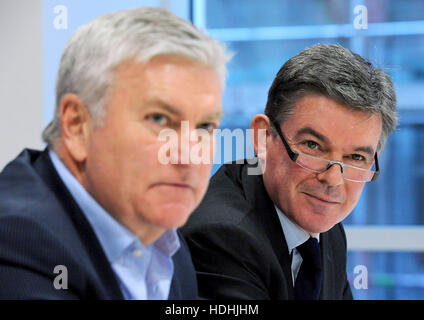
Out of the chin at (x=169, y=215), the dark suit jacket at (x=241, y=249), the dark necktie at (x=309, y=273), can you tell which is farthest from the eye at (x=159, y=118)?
the dark necktie at (x=309, y=273)

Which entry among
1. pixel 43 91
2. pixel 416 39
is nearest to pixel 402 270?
pixel 416 39

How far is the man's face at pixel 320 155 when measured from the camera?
97 cm

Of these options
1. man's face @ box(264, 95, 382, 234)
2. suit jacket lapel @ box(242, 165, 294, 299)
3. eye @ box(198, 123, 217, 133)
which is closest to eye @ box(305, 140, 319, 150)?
man's face @ box(264, 95, 382, 234)

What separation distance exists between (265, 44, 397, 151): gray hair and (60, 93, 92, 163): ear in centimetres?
44

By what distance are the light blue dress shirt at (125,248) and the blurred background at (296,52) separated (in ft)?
1.30

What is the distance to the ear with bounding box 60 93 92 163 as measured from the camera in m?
0.70

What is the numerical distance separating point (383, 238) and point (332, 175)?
111 cm

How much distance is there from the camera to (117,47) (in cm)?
68

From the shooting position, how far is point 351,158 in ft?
3.25

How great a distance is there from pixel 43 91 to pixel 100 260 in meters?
0.75

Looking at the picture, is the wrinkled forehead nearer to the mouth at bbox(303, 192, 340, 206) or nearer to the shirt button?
the mouth at bbox(303, 192, 340, 206)

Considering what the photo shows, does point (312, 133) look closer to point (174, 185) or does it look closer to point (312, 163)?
point (312, 163)

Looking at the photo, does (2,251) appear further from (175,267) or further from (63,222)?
(175,267)
